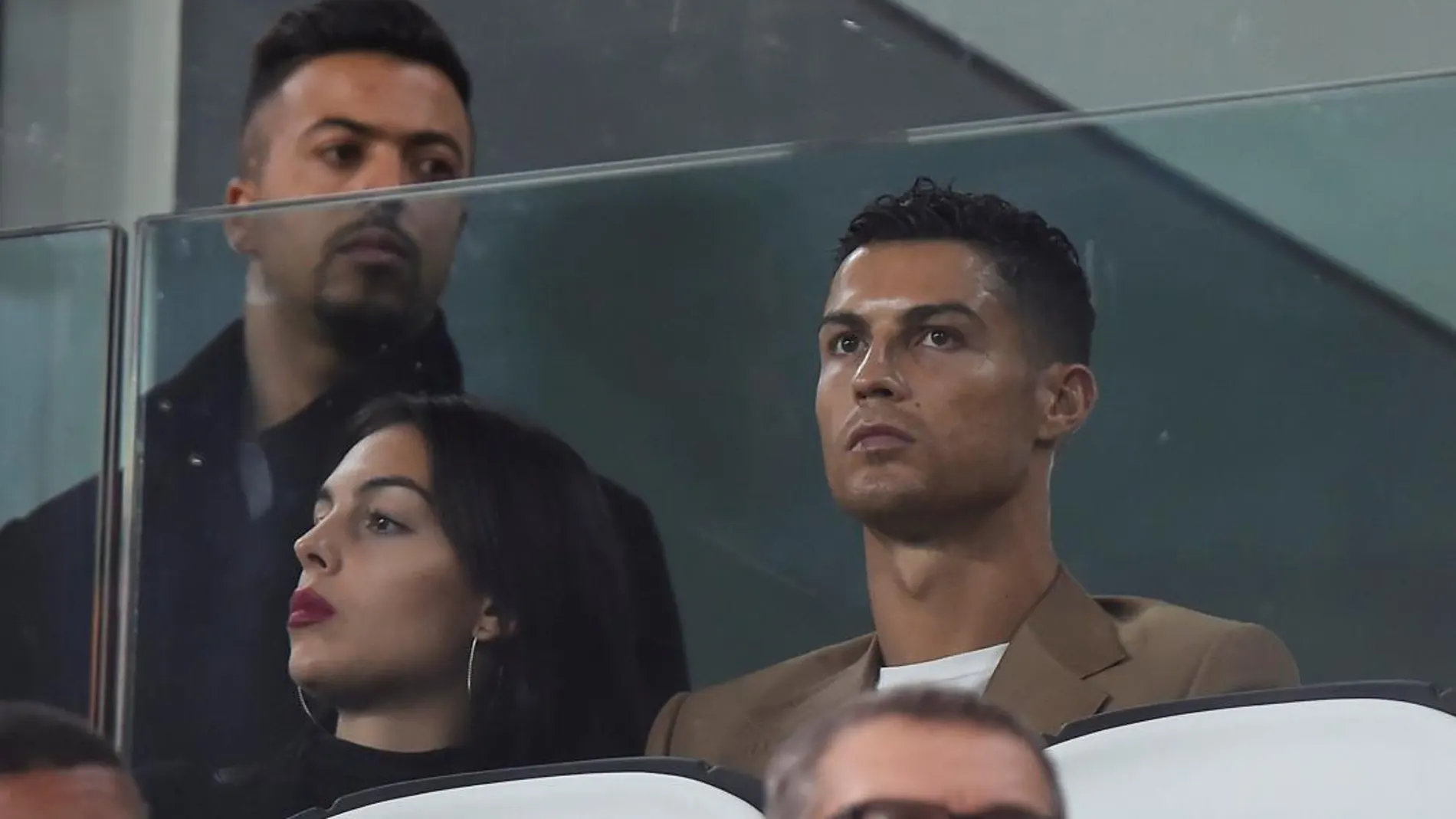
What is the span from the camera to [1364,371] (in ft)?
5.25

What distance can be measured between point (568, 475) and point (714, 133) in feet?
2.64

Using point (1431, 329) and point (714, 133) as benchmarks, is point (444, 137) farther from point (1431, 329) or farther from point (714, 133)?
point (1431, 329)

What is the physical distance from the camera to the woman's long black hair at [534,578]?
1.75 meters

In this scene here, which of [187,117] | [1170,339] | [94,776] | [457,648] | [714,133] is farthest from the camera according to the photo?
[187,117]

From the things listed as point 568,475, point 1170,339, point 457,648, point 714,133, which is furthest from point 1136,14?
point 457,648

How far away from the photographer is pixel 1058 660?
5.35 feet

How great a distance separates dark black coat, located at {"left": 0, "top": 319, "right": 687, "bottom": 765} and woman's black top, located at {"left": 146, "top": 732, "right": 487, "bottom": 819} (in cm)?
2

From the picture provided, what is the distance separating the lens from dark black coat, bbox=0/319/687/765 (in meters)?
1.83

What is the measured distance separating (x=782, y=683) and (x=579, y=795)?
21 cm

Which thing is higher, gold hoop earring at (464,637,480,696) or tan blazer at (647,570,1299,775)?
tan blazer at (647,570,1299,775)

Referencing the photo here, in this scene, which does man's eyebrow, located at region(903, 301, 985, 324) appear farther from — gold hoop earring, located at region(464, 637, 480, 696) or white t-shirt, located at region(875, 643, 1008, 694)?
gold hoop earring, located at region(464, 637, 480, 696)

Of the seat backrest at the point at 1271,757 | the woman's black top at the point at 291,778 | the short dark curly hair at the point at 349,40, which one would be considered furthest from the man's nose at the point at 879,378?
the short dark curly hair at the point at 349,40

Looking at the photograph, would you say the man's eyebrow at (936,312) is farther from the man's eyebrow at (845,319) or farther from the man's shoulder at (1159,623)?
the man's shoulder at (1159,623)

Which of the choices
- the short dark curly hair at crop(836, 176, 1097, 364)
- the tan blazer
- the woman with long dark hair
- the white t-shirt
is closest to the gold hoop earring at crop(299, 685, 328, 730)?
the woman with long dark hair
